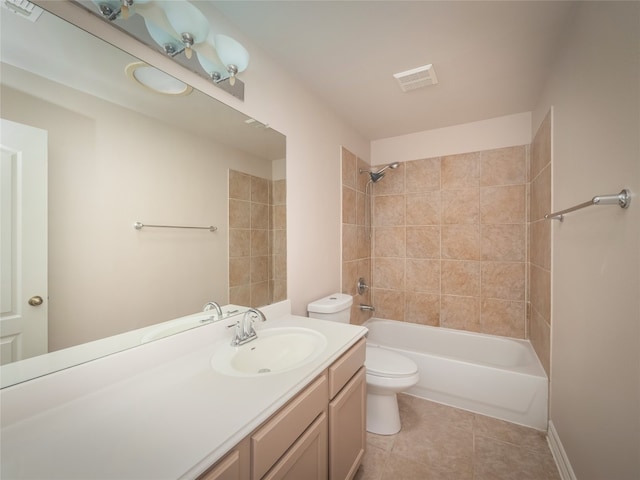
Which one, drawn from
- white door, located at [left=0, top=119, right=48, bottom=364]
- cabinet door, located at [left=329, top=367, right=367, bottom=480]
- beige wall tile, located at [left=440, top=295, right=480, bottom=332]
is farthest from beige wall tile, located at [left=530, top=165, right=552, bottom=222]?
white door, located at [left=0, top=119, right=48, bottom=364]

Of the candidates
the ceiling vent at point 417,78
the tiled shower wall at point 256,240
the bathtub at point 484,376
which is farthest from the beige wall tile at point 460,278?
the tiled shower wall at point 256,240

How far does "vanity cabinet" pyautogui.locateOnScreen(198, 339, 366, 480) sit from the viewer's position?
686 millimetres

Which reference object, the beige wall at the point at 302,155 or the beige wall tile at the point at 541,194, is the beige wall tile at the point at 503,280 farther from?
the beige wall at the point at 302,155

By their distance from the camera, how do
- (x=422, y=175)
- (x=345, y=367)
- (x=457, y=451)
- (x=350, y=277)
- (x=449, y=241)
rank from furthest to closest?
(x=422, y=175)
(x=449, y=241)
(x=350, y=277)
(x=457, y=451)
(x=345, y=367)

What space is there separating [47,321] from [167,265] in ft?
1.24

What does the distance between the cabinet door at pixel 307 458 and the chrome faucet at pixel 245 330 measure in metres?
0.45

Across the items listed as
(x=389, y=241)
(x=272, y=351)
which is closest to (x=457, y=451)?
(x=272, y=351)

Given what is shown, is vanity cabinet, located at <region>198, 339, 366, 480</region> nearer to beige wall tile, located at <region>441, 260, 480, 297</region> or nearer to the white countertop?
the white countertop

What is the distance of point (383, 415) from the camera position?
5.78 feet

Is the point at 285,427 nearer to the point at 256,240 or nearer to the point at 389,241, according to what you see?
the point at 256,240

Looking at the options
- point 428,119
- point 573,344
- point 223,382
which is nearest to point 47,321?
point 223,382

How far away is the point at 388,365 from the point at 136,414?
4.85ft

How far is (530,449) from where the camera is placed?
1.61m

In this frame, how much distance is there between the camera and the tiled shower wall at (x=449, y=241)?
236cm
